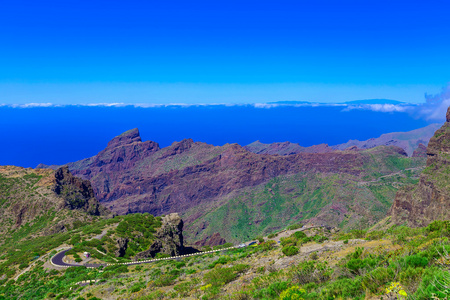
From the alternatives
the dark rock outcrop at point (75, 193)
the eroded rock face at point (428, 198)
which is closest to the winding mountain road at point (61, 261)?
the dark rock outcrop at point (75, 193)

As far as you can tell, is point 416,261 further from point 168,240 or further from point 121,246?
point 168,240

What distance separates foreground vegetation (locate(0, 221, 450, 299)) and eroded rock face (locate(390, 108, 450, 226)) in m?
87.7

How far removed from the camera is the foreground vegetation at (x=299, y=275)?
11.5 metres

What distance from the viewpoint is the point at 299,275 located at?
58.4 feet

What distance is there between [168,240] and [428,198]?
354 ft

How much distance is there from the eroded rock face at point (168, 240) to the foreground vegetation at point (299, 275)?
1613 centimetres

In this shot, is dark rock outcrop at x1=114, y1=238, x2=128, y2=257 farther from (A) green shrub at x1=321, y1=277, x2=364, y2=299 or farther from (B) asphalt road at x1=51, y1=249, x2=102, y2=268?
(A) green shrub at x1=321, y1=277, x2=364, y2=299

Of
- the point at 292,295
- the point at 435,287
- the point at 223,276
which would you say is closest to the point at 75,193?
the point at 223,276

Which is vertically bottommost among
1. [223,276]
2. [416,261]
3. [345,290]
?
[223,276]

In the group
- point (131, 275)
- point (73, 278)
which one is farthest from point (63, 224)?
point (131, 275)

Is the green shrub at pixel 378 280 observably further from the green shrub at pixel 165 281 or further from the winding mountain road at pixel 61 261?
the winding mountain road at pixel 61 261

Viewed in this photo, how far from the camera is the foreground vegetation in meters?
11.5

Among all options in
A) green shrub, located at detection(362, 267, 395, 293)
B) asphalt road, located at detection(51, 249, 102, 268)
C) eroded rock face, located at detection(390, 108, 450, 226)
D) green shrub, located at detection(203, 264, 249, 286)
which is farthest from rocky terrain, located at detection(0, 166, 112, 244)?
eroded rock face, located at detection(390, 108, 450, 226)

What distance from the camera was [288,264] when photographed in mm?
23844
